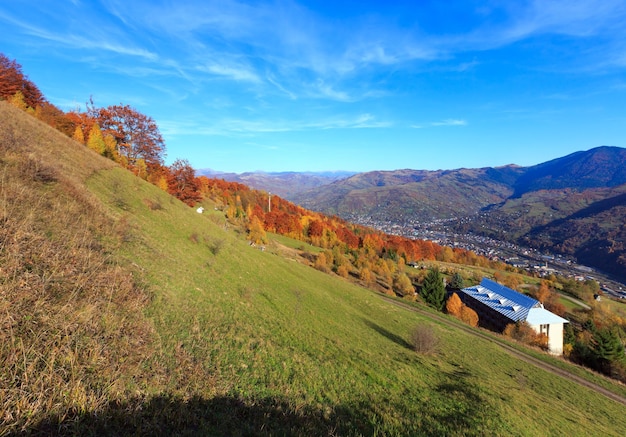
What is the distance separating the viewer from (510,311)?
57969 millimetres

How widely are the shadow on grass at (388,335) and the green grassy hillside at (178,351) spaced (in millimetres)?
225

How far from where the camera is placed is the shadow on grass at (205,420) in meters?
5.16

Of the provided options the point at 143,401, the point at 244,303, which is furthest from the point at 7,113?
the point at 143,401

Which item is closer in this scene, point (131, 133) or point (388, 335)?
point (388, 335)

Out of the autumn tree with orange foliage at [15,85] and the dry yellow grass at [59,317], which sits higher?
the autumn tree with orange foliage at [15,85]

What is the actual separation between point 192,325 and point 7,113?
28.4 meters

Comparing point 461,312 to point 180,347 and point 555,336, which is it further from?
point 180,347

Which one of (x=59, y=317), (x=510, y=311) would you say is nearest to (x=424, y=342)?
(x=59, y=317)

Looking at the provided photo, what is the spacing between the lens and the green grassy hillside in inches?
231

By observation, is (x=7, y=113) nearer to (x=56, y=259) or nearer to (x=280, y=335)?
(x=56, y=259)

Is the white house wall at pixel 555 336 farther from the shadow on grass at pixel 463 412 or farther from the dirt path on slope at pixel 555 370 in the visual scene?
the shadow on grass at pixel 463 412

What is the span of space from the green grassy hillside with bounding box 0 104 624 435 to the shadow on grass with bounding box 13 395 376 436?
1.6 inches

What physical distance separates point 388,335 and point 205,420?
2062 centimetres

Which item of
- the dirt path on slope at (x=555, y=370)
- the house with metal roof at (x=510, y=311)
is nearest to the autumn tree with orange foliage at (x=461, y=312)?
the house with metal roof at (x=510, y=311)
